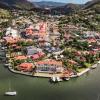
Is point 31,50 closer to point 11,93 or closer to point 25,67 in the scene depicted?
point 25,67

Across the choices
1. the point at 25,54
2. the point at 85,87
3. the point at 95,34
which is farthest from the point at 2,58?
the point at 95,34

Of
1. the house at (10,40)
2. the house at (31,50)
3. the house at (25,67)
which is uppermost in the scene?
the house at (10,40)

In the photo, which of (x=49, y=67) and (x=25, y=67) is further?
(x=25, y=67)

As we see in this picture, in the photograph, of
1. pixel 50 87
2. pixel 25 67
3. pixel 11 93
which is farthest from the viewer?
pixel 25 67

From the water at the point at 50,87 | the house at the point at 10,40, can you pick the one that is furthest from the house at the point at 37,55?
the house at the point at 10,40

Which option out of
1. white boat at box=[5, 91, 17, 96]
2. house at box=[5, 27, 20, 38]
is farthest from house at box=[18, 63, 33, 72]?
house at box=[5, 27, 20, 38]

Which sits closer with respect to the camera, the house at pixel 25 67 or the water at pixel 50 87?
the water at pixel 50 87

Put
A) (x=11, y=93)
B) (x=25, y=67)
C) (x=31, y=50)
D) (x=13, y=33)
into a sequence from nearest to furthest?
(x=11, y=93) → (x=25, y=67) → (x=31, y=50) → (x=13, y=33)

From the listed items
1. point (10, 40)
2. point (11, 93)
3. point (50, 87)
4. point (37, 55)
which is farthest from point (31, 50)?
point (11, 93)

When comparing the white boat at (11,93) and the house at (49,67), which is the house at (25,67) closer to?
the house at (49,67)
